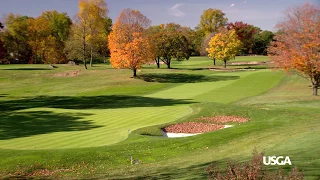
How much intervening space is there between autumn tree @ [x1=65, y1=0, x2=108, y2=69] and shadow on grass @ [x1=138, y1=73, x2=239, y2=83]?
55.5ft

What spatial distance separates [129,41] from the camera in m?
54.1

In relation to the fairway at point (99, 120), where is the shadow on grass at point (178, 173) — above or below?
above

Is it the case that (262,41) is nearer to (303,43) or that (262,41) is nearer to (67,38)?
(67,38)

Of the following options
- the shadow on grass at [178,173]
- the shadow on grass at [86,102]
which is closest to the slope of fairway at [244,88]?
the shadow on grass at [86,102]

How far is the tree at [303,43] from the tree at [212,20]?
88314mm

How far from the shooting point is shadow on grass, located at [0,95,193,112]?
36.3 metres

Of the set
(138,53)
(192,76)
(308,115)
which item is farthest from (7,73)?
(308,115)

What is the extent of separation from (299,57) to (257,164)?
110ft

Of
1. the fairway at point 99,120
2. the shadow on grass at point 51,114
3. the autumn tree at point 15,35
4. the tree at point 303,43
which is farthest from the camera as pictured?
the autumn tree at point 15,35

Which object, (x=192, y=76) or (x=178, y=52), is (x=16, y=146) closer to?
(x=192, y=76)

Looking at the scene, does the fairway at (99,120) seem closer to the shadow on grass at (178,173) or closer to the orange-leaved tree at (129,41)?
the shadow on grass at (178,173)

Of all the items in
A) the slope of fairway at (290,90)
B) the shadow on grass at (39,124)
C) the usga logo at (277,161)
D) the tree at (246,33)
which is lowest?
the shadow on grass at (39,124)

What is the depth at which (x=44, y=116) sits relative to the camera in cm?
2666

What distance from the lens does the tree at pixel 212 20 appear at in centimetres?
12838
